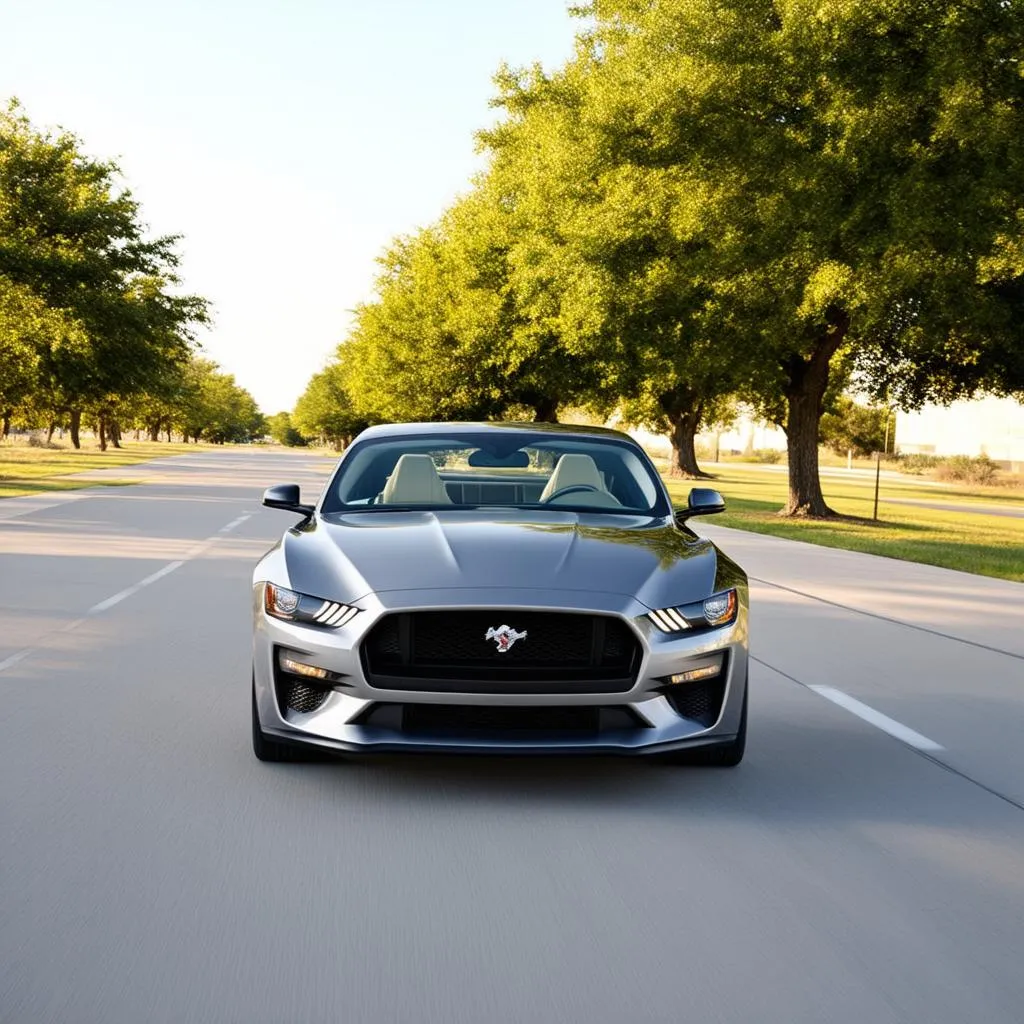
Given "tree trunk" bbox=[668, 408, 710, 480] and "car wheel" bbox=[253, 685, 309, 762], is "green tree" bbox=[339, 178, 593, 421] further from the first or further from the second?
"car wheel" bbox=[253, 685, 309, 762]

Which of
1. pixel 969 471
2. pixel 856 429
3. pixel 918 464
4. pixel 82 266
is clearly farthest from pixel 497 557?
pixel 856 429

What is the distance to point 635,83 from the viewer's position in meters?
25.7

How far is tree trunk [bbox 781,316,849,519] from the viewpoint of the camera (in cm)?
2989

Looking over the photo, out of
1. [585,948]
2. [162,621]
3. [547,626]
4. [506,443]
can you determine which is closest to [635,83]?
[162,621]

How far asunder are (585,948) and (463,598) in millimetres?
1772

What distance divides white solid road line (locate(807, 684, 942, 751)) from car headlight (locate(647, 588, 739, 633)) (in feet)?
4.83

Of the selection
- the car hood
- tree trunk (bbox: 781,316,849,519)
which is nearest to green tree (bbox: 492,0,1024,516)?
tree trunk (bbox: 781,316,849,519)

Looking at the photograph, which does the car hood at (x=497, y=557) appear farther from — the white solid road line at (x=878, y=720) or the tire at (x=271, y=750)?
the white solid road line at (x=878, y=720)

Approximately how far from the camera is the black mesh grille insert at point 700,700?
18.2ft

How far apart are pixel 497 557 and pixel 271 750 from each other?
1.24 meters

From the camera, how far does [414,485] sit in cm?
720

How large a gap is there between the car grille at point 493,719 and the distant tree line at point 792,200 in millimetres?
18424

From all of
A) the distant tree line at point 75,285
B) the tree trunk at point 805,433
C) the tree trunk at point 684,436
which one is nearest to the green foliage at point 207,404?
the tree trunk at point 684,436

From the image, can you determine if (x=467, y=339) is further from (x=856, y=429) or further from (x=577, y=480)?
(x=856, y=429)
